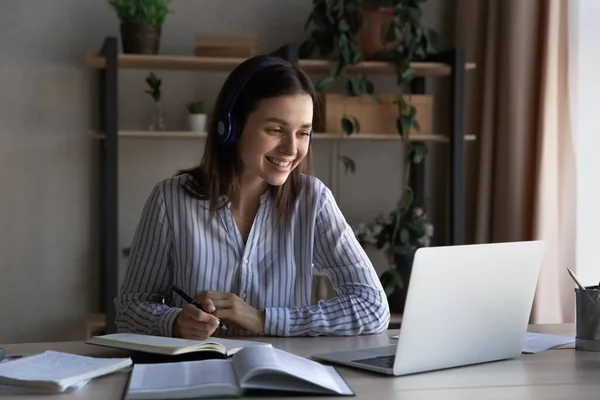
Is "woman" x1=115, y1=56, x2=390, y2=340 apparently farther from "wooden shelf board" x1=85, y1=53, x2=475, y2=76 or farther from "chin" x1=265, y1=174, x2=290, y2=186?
"wooden shelf board" x1=85, y1=53, x2=475, y2=76

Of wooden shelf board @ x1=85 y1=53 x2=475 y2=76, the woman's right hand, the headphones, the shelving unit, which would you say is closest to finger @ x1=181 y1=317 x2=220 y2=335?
the woman's right hand

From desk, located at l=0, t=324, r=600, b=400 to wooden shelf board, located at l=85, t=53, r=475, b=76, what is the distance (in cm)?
160

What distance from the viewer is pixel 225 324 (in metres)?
1.84

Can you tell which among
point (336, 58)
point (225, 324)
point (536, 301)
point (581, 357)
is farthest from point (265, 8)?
point (581, 357)

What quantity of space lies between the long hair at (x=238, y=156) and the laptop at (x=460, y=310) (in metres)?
0.56

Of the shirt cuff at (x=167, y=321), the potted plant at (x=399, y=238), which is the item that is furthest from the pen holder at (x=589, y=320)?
the potted plant at (x=399, y=238)

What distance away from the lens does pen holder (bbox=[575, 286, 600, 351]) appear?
5.38ft

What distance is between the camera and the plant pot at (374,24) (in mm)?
3230

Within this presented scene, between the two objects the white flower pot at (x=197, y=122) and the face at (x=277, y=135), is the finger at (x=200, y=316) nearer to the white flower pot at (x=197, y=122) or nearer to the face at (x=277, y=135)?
the face at (x=277, y=135)

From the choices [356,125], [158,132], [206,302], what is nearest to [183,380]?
[206,302]

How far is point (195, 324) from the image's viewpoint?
64.2 inches

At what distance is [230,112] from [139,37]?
1239 mm

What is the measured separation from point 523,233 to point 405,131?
566 mm

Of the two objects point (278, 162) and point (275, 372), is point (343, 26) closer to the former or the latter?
point (278, 162)
